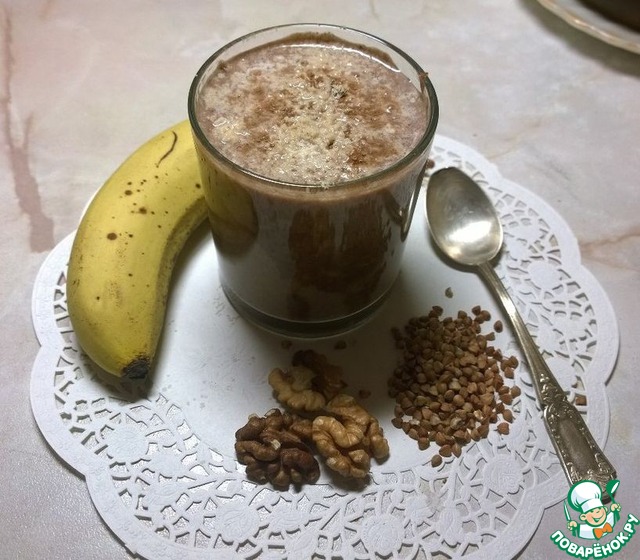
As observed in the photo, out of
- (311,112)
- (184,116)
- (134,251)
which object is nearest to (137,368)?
(134,251)

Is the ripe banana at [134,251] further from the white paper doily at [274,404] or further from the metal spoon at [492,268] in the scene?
the metal spoon at [492,268]

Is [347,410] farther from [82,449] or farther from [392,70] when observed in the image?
[392,70]

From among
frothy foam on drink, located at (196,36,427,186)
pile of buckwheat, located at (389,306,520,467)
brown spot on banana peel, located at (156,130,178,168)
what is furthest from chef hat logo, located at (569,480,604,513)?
brown spot on banana peel, located at (156,130,178,168)

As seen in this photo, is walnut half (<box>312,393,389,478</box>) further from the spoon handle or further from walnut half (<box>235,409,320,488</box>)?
the spoon handle

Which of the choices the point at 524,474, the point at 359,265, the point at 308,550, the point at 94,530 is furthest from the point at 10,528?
the point at 524,474

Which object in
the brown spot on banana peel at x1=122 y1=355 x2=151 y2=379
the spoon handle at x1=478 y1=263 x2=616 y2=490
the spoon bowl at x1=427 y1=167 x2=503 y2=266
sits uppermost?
the spoon bowl at x1=427 y1=167 x2=503 y2=266

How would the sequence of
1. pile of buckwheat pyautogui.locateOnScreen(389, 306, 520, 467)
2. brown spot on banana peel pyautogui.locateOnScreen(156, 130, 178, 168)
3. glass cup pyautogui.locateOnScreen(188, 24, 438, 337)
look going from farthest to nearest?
brown spot on banana peel pyautogui.locateOnScreen(156, 130, 178, 168) → pile of buckwheat pyautogui.locateOnScreen(389, 306, 520, 467) → glass cup pyautogui.locateOnScreen(188, 24, 438, 337)

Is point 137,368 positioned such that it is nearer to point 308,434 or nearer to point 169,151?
point 308,434
